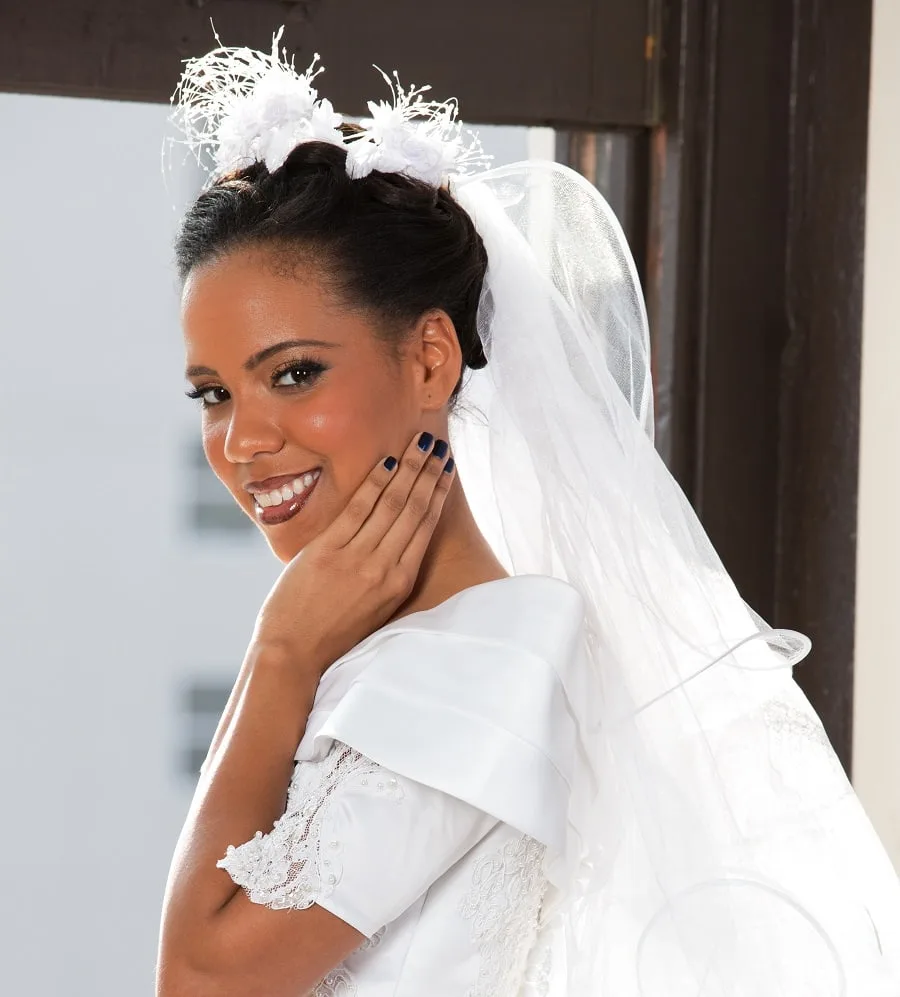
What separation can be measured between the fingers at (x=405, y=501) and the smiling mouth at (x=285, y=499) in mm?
74

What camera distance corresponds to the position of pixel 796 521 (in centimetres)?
200

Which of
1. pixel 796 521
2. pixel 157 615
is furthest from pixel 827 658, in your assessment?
pixel 157 615

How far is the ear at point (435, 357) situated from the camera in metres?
1.41

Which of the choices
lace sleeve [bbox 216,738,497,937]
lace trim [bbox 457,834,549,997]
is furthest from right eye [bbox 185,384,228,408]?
lace trim [bbox 457,834,549,997]

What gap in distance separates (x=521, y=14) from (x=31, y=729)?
6.14ft

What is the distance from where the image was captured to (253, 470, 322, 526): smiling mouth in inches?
54.4

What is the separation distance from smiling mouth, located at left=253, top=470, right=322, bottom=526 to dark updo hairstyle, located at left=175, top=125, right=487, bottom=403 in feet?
0.52

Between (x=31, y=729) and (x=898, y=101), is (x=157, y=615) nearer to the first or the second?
(x=31, y=729)

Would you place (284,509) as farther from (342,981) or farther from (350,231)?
(342,981)

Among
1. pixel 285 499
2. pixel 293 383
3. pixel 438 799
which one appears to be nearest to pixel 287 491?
pixel 285 499

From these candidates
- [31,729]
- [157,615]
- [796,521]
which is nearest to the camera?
[796,521]

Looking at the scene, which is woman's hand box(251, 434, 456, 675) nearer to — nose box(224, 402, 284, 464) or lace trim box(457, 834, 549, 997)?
nose box(224, 402, 284, 464)

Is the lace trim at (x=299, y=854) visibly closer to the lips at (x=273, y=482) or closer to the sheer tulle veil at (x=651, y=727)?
the sheer tulle veil at (x=651, y=727)

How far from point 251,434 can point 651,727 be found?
481mm
